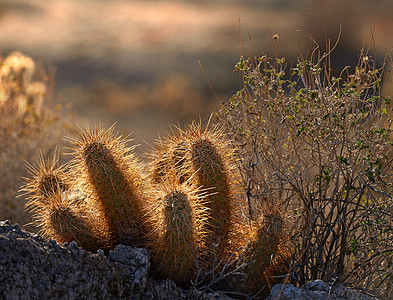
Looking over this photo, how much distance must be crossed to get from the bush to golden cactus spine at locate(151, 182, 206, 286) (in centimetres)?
70

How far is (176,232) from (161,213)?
153 mm

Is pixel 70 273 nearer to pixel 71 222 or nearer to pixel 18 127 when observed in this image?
pixel 71 222

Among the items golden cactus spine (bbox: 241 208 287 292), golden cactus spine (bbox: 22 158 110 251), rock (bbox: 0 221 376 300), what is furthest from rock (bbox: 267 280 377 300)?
golden cactus spine (bbox: 22 158 110 251)

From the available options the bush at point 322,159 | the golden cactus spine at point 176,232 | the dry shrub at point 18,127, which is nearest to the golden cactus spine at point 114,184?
the golden cactus spine at point 176,232

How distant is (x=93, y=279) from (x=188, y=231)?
633 mm

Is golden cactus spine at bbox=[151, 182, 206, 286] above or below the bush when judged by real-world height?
below

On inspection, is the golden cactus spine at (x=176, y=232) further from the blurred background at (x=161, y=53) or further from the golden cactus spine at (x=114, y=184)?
the blurred background at (x=161, y=53)

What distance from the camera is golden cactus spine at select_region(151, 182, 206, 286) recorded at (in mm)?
3170

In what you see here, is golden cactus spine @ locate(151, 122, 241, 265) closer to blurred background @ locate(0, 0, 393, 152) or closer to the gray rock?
the gray rock

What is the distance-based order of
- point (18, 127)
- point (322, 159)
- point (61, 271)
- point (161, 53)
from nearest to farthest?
point (61, 271), point (322, 159), point (18, 127), point (161, 53)

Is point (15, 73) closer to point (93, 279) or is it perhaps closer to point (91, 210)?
point (91, 210)

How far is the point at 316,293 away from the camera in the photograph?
11.0 feet

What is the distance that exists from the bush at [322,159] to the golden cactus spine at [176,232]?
0.70 metres

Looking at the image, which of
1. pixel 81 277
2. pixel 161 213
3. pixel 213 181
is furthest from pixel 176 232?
pixel 81 277
